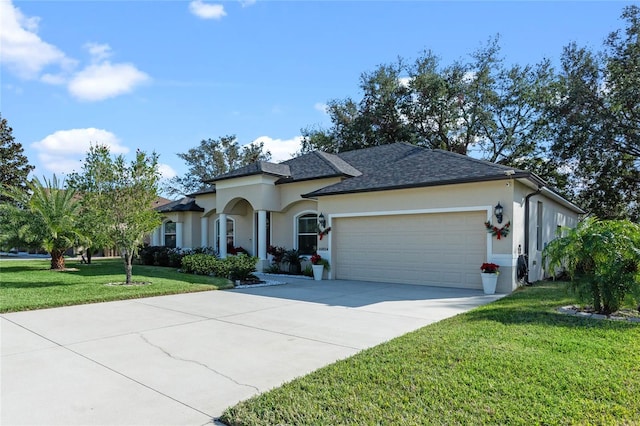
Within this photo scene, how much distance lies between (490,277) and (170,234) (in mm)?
19527

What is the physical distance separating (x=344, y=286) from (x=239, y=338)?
6.55 metres

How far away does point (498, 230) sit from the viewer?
427 inches

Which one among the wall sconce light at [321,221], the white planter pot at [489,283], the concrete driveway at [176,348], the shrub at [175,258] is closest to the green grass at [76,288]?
the concrete driveway at [176,348]

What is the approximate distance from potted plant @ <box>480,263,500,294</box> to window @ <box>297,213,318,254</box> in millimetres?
7357

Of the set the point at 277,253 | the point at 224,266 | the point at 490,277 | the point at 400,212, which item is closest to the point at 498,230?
the point at 490,277

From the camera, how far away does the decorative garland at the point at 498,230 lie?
35.3 feet

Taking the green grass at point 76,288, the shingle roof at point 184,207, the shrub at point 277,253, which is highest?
the shingle roof at point 184,207

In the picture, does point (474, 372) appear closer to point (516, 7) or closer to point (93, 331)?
point (93, 331)

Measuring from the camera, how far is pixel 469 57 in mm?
26812

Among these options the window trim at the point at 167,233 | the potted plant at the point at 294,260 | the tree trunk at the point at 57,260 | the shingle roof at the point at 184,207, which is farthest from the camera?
the window trim at the point at 167,233

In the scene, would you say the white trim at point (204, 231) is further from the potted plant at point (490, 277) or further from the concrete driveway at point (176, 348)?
the potted plant at point (490, 277)

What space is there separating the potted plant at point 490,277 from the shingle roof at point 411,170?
7.93 ft

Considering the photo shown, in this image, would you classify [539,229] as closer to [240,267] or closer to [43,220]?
[240,267]

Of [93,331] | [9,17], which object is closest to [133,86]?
[9,17]
